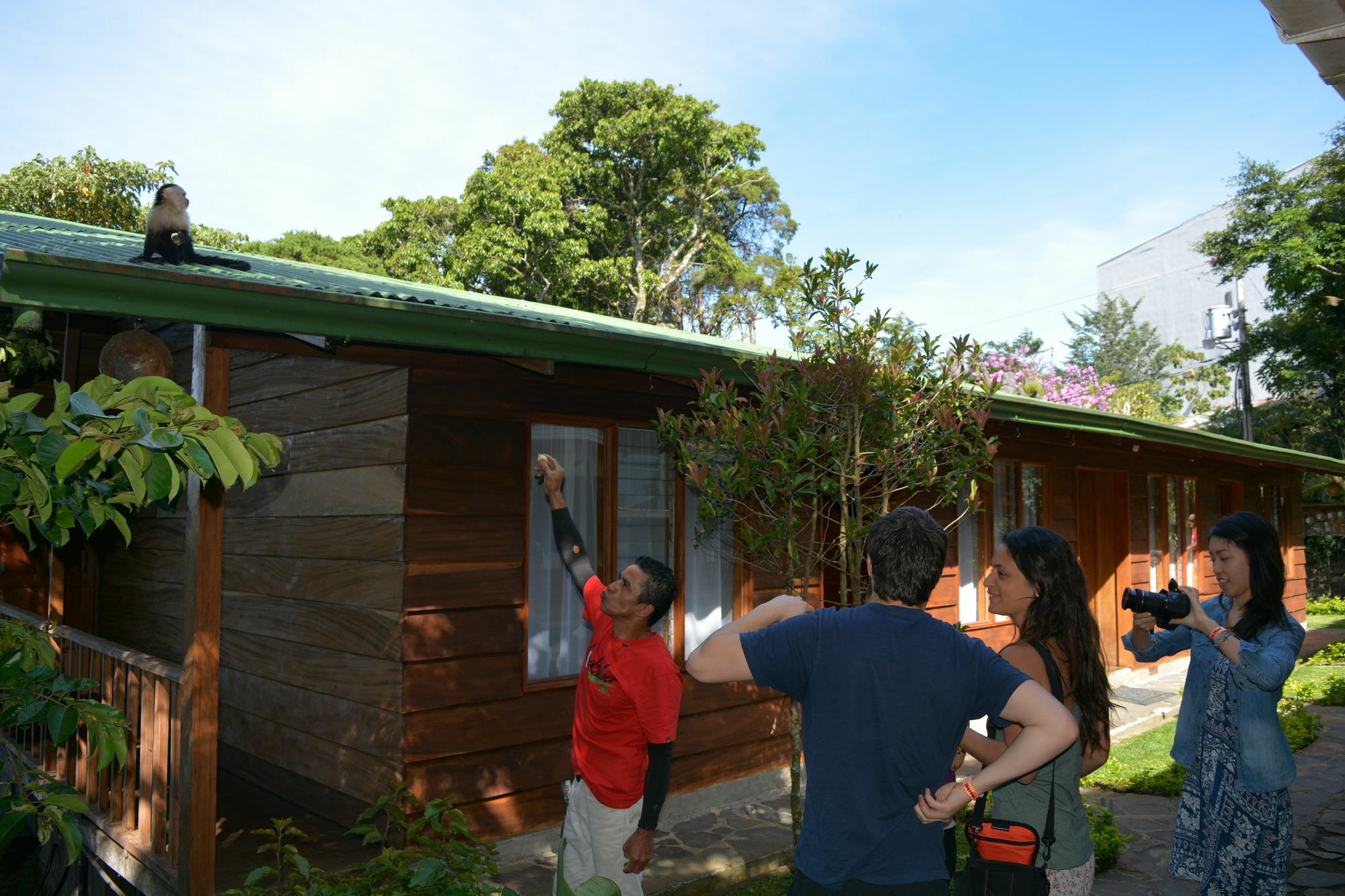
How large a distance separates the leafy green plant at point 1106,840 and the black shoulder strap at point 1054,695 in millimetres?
2862

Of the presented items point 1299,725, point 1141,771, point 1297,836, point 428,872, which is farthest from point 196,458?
point 1299,725

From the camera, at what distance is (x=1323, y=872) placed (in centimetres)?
515

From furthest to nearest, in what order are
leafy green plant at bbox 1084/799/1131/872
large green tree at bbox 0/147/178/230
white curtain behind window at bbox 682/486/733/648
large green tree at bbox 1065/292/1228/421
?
large green tree at bbox 1065/292/1228/421 → large green tree at bbox 0/147/178/230 → white curtain behind window at bbox 682/486/733/648 → leafy green plant at bbox 1084/799/1131/872

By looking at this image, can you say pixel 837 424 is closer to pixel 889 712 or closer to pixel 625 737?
pixel 625 737

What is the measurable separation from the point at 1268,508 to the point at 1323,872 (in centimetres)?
1269

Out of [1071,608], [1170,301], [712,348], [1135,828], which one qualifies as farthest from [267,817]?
[1170,301]

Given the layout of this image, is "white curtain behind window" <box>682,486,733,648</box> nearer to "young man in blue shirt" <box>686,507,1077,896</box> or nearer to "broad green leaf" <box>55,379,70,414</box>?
"young man in blue shirt" <box>686,507,1077,896</box>

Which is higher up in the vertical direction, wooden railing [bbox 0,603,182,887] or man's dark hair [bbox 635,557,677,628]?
man's dark hair [bbox 635,557,677,628]

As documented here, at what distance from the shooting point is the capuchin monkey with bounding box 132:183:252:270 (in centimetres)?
410

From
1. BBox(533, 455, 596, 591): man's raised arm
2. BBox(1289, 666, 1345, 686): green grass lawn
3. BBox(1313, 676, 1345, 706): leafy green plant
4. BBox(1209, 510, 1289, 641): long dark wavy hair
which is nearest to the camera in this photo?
BBox(1209, 510, 1289, 641): long dark wavy hair

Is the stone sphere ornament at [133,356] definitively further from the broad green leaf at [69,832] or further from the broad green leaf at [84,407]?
the broad green leaf at [84,407]

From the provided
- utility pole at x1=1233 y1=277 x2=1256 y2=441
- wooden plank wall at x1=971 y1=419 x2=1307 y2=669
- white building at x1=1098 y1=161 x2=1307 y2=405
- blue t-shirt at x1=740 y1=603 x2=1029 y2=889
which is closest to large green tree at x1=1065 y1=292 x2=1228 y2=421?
white building at x1=1098 y1=161 x2=1307 y2=405

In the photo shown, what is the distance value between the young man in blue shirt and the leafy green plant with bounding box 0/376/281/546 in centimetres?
115

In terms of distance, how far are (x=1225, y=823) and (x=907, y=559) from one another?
2.35 metres
